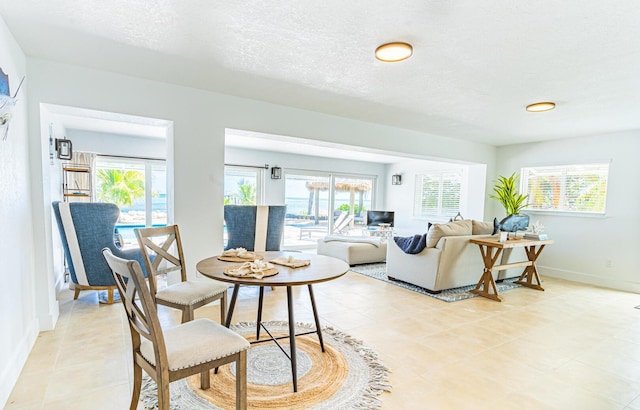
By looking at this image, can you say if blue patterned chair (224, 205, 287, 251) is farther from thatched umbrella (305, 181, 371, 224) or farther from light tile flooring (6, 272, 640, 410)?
thatched umbrella (305, 181, 371, 224)

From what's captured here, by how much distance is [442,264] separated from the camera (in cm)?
384

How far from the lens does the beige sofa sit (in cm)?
385

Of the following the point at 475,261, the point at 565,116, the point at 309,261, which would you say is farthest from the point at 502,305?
the point at 309,261

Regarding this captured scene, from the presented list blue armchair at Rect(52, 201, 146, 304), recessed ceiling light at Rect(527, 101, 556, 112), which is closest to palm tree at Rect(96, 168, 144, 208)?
blue armchair at Rect(52, 201, 146, 304)

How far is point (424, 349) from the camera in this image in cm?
245

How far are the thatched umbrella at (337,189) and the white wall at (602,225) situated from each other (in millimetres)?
4003

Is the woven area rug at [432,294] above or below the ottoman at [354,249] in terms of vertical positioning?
below

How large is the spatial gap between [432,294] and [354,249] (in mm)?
1748

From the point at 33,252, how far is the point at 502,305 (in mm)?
4813

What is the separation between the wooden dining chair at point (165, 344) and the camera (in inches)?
49.8

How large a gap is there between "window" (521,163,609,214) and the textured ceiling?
165 centimetres

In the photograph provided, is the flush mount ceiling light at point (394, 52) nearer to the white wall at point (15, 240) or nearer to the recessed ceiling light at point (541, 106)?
the recessed ceiling light at point (541, 106)

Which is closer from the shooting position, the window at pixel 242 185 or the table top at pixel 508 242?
the table top at pixel 508 242

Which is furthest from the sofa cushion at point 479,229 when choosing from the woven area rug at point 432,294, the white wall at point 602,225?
the white wall at point 602,225
